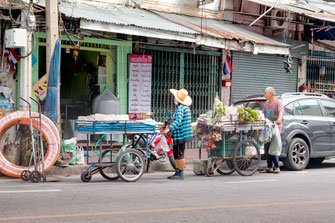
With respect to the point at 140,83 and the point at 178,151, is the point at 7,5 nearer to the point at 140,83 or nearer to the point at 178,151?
the point at 140,83

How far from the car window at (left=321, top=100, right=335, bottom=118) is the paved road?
9.16 ft

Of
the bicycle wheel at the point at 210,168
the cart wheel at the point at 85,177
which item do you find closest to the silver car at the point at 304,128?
the bicycle wheel at the point at 210,168

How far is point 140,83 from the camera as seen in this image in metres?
15.5

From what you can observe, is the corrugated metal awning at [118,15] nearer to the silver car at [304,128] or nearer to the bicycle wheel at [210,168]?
the silver car at [304,128]

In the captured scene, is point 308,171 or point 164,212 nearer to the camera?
point 164,212

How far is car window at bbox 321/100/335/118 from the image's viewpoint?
12617 millimetres

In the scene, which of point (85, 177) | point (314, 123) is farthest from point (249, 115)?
point (85, 177)

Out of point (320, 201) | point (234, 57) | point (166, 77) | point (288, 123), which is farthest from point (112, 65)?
point (320, 201)

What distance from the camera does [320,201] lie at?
760cm

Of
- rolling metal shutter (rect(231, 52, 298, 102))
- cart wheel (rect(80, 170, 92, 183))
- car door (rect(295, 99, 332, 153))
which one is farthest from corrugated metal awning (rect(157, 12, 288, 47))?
cart wheel (rect(80, 170, 92, 183))

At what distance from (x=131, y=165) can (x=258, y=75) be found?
1021 centimetres

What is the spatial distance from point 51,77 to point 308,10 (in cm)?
1039

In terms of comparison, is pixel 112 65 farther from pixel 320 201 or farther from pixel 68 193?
pixel 320 201

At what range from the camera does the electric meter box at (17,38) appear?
439 inches
